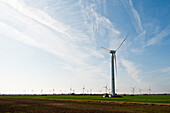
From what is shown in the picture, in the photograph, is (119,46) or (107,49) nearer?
(119,46)

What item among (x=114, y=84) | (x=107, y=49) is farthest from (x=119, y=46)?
(x=114, y=84)

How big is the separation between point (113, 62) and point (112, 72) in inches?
248

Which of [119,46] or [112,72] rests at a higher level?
[119,46]

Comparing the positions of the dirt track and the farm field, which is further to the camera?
the farm field

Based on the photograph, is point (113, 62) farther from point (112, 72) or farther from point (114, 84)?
point (114, 84)

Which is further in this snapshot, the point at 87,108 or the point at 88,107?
the point at 88,107

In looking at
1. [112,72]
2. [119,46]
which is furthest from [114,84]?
[119,46]

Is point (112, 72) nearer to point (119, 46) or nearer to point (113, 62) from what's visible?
point (113, 62)

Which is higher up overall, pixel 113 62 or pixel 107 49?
pixel 107 49

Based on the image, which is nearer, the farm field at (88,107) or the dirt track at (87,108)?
the dirt track at (87,108)

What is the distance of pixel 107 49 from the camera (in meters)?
112

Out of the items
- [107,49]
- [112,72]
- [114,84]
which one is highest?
[107,49]

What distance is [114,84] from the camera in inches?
3971

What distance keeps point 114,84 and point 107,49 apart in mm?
23694
